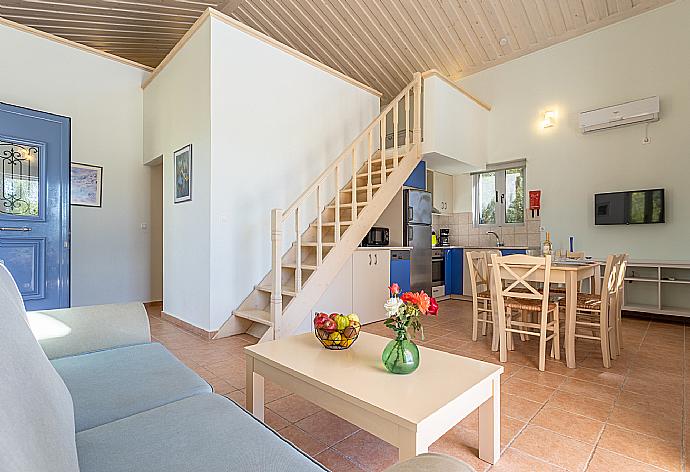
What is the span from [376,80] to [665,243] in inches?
196

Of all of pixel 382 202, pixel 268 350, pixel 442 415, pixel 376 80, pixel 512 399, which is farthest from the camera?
pixel 376 80

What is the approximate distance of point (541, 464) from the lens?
1.55 m

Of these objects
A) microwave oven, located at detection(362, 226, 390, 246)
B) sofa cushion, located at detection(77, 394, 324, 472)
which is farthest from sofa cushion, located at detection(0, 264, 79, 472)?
microwave oven, located at detection(362, 226, 390, 246)

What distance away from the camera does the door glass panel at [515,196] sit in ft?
19.3

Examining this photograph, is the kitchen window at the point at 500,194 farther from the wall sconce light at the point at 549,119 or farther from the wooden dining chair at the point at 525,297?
the wooden dining chair at the point at 525,297

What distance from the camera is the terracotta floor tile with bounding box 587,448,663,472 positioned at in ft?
5.00

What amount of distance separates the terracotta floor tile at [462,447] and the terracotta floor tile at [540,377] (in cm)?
92

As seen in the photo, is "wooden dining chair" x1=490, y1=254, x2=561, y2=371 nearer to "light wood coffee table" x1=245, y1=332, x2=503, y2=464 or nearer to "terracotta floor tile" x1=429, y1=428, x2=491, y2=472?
"terracotta floor tile" x1=429, y1=428, x2=491, y2=472

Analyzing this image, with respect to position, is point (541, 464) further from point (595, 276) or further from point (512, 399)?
point (595, 276)

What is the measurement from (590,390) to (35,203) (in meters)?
5.06

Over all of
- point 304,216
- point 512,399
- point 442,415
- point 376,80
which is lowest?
point 512,399

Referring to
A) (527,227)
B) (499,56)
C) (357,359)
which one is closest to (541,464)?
(357,359)

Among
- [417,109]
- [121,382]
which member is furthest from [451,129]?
[121,382]

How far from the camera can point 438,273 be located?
19.4 ft
